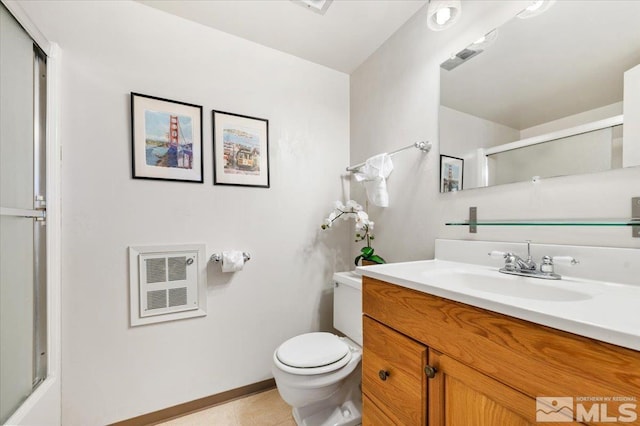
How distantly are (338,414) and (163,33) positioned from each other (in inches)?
89.9

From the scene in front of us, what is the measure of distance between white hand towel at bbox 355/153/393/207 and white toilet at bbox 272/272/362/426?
493mm

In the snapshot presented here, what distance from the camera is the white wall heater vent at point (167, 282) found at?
4.44 feet

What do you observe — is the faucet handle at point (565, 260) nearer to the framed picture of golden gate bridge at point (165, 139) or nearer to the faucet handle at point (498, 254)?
the faucet handle at point (498, 254)

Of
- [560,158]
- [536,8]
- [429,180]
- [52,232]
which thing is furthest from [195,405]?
[536,8]

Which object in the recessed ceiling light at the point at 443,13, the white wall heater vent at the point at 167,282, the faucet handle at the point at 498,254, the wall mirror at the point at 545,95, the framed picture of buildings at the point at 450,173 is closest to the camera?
the wall mirror at the point at 545,95

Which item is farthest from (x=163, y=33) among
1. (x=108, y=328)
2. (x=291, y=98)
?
(x=108, y=328)

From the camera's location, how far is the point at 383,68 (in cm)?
171

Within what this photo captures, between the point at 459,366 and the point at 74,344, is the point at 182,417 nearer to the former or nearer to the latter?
the point at 74,344

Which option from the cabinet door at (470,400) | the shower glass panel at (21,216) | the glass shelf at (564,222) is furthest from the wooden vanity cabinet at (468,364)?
the shower glass panel at (21,216)

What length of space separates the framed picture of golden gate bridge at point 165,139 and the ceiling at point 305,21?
0.52 metres

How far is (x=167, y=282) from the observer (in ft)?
4.63

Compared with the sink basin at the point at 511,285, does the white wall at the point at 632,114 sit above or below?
above

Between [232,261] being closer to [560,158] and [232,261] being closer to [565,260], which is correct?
[565,260]

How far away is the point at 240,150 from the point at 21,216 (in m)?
1.00
